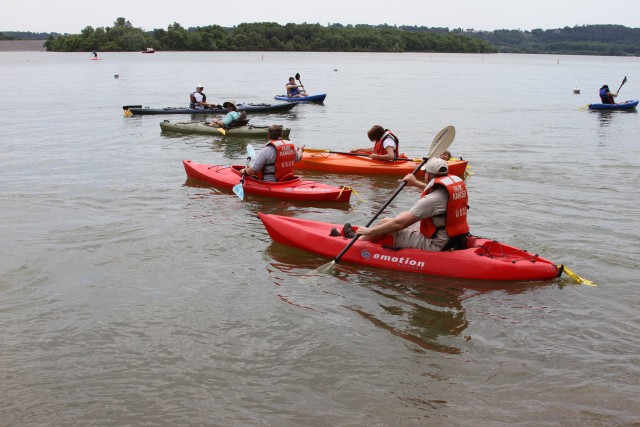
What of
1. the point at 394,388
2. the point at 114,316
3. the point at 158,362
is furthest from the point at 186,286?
the point at 394,388

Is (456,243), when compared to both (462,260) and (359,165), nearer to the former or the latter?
(462,260)

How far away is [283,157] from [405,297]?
4891 mm

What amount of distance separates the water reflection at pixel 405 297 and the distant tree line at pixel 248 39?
115486 mm

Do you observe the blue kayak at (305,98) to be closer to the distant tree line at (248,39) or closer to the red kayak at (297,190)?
A: the red kayak at (297,190)

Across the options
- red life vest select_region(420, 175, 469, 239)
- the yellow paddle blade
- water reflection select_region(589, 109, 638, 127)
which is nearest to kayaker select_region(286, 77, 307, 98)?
water reflection select_region(589, 109, 638, 127)

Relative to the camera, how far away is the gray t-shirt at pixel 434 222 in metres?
7.98

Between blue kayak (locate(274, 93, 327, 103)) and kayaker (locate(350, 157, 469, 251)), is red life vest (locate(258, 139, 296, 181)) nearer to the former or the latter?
kayaker (locate(350, 157, 469, 251))

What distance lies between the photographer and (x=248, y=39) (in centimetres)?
12469

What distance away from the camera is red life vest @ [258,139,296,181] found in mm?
11930

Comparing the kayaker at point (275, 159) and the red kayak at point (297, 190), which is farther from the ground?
the kayaker at point (275, 159)

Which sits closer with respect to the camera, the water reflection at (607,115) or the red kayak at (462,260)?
the red kayak at (462,260)

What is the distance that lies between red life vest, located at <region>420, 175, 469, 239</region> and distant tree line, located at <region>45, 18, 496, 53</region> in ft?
381

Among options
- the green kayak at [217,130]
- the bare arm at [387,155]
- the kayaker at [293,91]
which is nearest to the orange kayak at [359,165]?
the bare arm at [387,155]

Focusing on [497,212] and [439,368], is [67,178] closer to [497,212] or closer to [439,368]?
[497,212]
